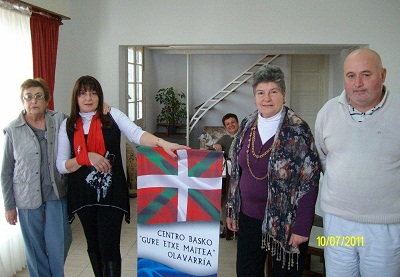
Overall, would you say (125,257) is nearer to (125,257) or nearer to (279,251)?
(125,257)

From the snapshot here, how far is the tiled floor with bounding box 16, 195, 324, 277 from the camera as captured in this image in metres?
3.49

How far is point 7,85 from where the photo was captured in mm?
3477

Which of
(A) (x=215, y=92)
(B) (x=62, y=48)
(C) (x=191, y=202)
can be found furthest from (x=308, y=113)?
(C) (x=191, y=202)

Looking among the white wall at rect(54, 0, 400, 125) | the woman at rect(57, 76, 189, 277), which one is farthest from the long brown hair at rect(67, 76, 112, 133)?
the white wall at rect(54, 0, 400, 125)

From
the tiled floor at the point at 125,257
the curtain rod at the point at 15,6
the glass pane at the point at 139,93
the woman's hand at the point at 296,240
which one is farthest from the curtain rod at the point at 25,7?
the glass pane at the point at 139,93

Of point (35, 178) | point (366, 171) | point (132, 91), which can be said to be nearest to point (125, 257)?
point (35, 178)

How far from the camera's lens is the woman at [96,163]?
2.43 m

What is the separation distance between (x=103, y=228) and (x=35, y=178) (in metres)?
0.57

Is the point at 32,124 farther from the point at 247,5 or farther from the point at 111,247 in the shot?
the point at 247,5

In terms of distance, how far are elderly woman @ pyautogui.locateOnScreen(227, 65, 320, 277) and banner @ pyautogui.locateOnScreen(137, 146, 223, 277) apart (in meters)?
0.14

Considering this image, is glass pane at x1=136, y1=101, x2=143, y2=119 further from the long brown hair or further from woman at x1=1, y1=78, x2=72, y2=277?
the long brown hair

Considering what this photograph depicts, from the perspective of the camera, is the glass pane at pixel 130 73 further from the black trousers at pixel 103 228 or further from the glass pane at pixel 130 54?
the black trousers at pixel 103 228

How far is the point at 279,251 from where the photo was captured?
2.11 metres

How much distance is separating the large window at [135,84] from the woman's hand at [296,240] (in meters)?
5.12
